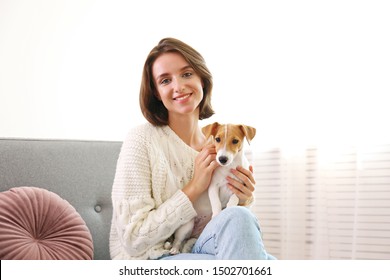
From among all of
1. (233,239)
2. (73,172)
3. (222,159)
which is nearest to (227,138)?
(222,159)

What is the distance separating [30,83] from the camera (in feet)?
8.09

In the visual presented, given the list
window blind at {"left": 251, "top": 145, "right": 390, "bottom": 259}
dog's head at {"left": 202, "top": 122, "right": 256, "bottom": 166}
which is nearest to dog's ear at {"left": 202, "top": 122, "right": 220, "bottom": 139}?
dog's head at {"left": 202, "top": 122, "right": 256, "bottom": 166}

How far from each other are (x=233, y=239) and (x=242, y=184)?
0.93ft

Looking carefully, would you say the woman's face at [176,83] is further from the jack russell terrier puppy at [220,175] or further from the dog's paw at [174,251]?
the dog's paw at [174,251]

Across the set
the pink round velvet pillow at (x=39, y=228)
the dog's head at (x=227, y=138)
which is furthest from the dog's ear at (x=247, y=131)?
the pink round velvet pillow at (x=39, y=228)

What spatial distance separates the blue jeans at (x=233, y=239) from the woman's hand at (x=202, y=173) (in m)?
0.14

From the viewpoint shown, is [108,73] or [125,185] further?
[108,73]

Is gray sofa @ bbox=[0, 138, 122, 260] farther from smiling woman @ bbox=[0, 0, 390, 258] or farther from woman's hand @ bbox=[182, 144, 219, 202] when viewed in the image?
smiling woman @ bbox=[0, 0, 390, 258]

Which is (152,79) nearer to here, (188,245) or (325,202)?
(188,245)

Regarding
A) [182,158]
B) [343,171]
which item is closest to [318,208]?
[343,171]

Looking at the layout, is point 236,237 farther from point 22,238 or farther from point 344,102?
point 344,102

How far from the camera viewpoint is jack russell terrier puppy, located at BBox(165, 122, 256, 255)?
1.53m

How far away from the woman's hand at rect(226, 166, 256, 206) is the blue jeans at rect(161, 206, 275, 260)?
0.17 meters

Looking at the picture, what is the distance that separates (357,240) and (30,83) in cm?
184
